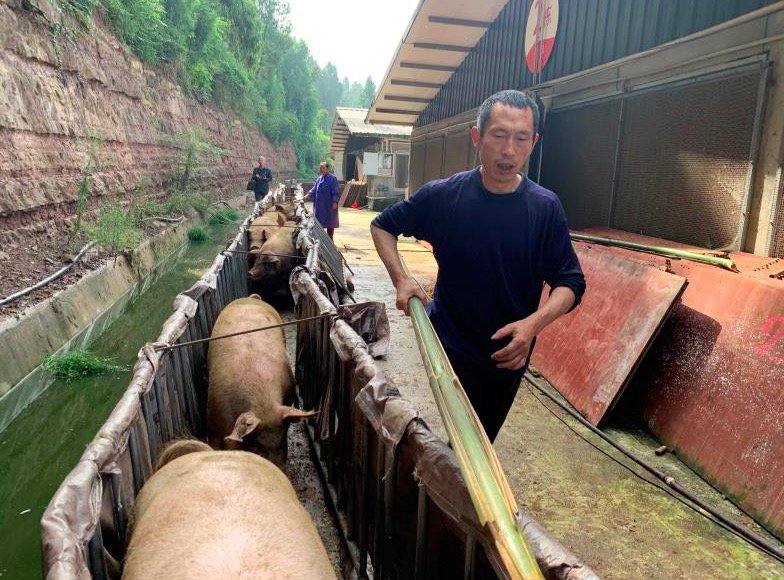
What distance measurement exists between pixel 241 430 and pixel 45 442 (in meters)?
3.07

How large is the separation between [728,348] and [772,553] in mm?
1469

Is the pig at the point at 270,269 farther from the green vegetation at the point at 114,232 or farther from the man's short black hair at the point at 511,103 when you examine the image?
the man's short black hair at the point at 511,103

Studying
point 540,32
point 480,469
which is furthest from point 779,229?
point 540,32

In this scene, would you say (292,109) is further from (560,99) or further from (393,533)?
(393,533)

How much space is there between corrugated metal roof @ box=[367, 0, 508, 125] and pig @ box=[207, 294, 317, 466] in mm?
8061

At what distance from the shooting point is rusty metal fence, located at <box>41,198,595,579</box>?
181cm

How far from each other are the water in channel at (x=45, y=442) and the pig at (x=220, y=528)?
2.03m

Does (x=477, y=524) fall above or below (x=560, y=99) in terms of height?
below

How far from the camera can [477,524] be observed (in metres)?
1.78

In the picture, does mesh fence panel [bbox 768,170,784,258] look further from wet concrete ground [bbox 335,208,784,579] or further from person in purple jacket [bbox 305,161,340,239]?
person in purple jacket [bbox 305,161,340,239]

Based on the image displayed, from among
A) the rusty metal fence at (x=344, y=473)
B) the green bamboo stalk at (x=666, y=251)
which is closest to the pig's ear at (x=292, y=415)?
the rusty metal fence at (x=344, y=473)

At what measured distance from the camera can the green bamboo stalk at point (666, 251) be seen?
178 inches

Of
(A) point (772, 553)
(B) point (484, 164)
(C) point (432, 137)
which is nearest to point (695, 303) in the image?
(A) point (772, 553)

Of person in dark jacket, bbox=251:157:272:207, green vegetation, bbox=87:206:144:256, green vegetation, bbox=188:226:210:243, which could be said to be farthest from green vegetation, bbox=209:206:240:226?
green vegetation, bbox=87:206:144:256
